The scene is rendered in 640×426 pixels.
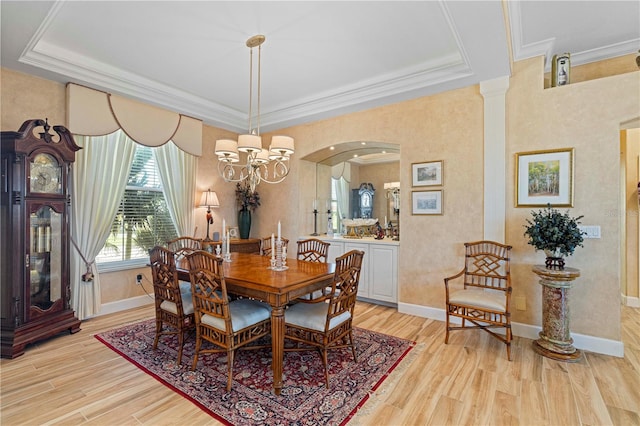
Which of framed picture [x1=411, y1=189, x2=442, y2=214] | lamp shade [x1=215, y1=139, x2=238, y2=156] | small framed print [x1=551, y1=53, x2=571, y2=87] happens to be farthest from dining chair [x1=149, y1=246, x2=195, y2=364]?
small framed print [x1=551, y1=53, x2=571, y2=87]

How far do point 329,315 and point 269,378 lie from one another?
28.6 inches

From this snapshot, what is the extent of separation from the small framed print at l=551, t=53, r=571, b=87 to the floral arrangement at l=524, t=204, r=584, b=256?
1428 mm

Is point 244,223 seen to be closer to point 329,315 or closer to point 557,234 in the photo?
point 329,315

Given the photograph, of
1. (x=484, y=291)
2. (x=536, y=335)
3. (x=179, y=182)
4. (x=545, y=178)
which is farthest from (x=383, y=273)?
(x=179, y=182)

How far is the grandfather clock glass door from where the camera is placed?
2930 mm

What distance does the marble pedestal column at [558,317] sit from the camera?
8.80ft

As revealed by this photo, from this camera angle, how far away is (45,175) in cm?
304

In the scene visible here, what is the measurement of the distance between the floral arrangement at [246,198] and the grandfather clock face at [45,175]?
8.48ft

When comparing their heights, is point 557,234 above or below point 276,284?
above

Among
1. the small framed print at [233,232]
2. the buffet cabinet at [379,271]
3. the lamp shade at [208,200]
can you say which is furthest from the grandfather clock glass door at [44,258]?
the buffet cabinet at [379,271]

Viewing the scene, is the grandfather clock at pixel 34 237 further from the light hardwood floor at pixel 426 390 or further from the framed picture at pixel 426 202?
A: the framed picture at pixel 426 202

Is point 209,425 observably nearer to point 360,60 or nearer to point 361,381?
point 361,381

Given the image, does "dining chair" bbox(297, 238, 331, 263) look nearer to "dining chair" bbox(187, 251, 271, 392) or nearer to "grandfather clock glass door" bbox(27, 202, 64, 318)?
"dining chair" bbox(187, 251, 271, 392)

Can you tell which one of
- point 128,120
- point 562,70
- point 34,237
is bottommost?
point 34,237
